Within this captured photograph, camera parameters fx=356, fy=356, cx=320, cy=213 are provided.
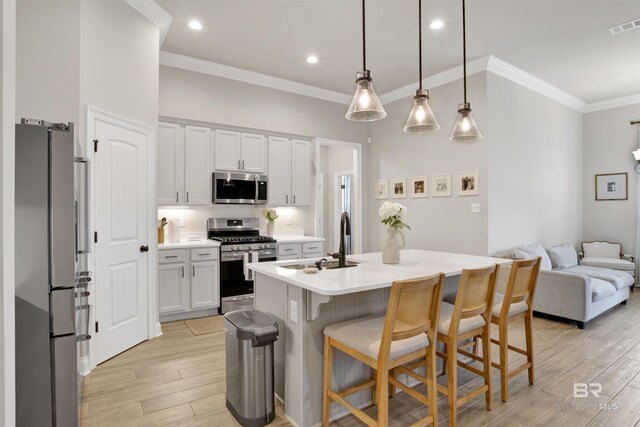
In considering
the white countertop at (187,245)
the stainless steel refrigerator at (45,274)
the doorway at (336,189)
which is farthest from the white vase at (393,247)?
the doorway at (336,189)

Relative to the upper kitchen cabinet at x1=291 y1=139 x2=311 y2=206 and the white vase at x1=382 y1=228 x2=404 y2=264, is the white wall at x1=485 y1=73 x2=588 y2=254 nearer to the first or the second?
the white vase at x1=382 y1=228 x2=404 y2=264

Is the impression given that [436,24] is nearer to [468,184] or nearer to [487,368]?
[468,184]

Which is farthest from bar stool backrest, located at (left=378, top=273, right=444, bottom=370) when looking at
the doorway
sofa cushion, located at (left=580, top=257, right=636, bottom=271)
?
sofa cushion, located at (left=580, top=257, right=636, bottom=271)

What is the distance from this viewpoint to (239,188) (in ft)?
15.9

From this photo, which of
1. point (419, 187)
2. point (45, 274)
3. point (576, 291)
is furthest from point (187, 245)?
point (576, 291)

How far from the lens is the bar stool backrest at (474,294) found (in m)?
2.05

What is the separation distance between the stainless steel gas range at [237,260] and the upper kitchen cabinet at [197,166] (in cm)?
48

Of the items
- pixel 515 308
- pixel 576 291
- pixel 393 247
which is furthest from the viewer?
pixel 576 291

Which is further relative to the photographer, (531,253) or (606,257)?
(606,257)

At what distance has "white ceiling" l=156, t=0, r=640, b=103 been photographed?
339 cm

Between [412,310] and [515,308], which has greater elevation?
[412,310]

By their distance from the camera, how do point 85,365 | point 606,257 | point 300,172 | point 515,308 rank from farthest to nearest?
point 606,257 < point 300,172 < point 85,365 < point 515,308

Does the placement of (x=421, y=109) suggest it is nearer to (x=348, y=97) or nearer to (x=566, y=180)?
(x=348, y=97)

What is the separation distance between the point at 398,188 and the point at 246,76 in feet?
9.25
